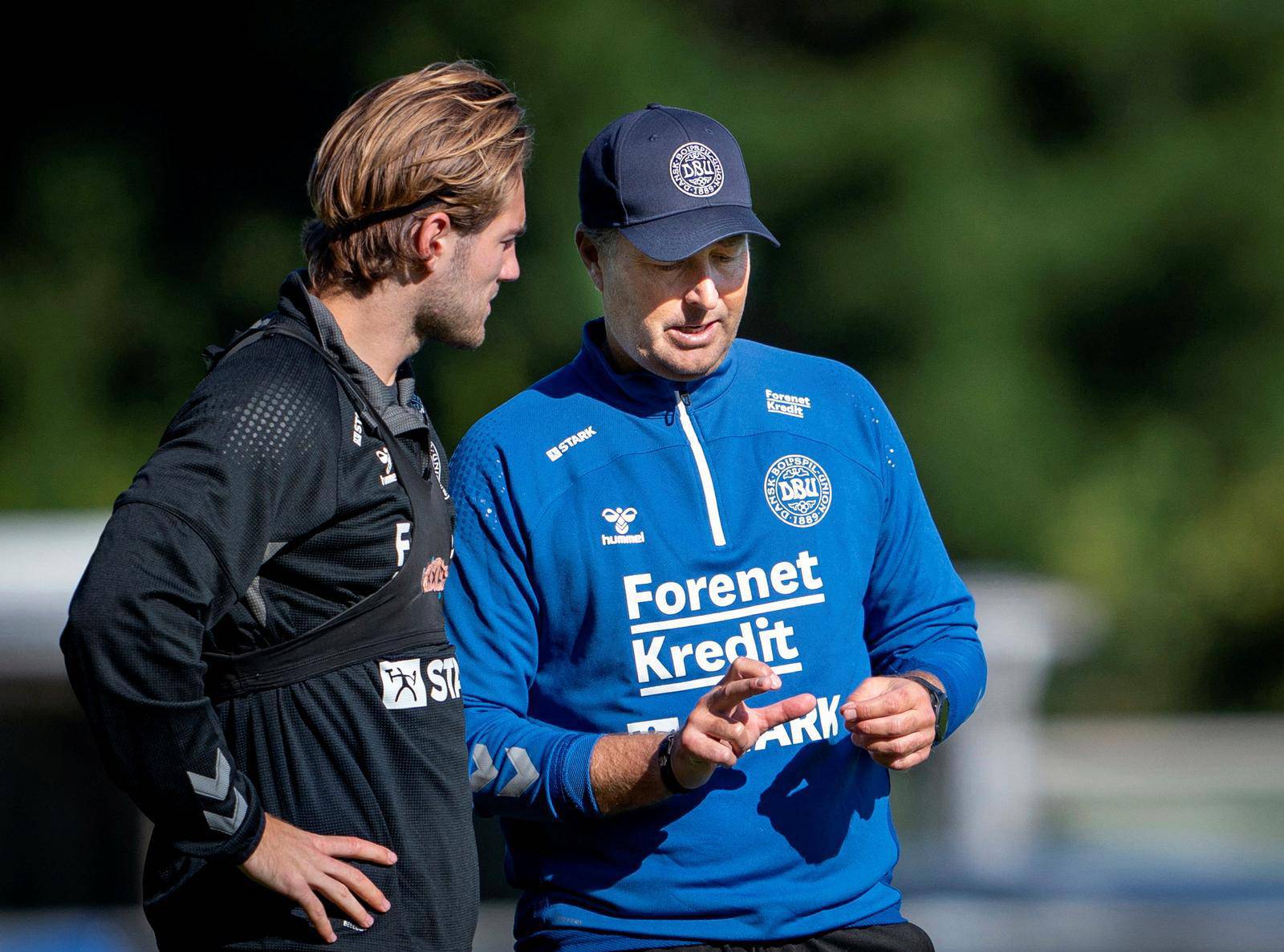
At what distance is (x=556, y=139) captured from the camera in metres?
11.8

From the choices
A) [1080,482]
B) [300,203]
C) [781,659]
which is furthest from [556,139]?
[781,659]

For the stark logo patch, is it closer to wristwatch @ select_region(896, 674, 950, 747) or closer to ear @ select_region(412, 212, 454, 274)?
ear @ select_region(412, 212, 454, 274)

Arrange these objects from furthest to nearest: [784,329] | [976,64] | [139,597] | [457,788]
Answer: [976,64] → [784,329] → [457,788] → [139,597]

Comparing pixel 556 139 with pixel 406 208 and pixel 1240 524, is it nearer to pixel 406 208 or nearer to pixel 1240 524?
pixel 1240 524

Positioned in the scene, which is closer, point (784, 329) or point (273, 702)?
point (273, 702)

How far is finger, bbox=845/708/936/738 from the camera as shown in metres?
→ 2.18

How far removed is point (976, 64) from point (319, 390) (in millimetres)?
13216

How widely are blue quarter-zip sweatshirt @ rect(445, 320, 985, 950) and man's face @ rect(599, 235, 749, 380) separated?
0.06 meters

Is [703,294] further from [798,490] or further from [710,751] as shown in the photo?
[710,751]

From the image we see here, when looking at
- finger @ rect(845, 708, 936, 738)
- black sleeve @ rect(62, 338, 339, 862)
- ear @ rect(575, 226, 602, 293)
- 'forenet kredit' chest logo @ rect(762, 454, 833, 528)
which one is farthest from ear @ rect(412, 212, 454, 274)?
finger @ rect(845, 708, 936, 738)

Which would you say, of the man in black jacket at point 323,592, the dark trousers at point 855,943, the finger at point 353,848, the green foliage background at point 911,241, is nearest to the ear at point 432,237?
the man in black jacket at point 323,592

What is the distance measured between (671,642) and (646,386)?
15.4 inches

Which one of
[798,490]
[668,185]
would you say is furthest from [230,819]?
[668,185]

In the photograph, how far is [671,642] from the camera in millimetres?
2279
